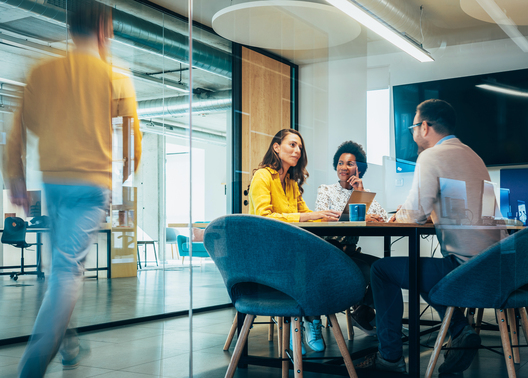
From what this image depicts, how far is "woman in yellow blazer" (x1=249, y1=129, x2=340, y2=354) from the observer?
2.74m

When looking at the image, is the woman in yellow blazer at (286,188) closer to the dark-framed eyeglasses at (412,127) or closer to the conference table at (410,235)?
the conference table at (410,235)


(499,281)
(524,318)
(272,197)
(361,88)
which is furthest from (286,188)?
(524,318)

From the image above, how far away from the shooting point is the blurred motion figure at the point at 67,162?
7.06ft

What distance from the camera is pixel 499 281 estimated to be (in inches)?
82.1

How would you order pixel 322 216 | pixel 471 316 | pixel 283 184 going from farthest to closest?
pixel 283 184, pixel 322 216, pixel 471 316

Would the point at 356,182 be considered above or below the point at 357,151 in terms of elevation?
below

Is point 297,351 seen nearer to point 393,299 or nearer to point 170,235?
point 393,299

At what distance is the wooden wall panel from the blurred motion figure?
85 centimetres

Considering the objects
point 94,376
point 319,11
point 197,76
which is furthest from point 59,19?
point 94,376

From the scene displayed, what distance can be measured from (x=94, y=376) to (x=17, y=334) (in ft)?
3.02

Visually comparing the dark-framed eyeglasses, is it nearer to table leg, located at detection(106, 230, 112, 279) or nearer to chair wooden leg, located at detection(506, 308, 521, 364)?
chair wooden leg, located at detection(506, 308, 521, 364)

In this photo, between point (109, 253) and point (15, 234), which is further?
point (109, 253)

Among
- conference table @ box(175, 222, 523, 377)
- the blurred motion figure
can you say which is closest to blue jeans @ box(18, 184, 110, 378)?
the blurred motion figure

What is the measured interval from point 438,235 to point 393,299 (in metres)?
0.36
